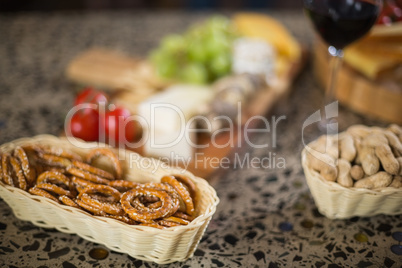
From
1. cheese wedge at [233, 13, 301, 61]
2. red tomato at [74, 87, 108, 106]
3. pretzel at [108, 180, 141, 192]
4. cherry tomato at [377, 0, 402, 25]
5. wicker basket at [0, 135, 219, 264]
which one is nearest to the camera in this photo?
wicker basket at [0, 135, 219, 264]

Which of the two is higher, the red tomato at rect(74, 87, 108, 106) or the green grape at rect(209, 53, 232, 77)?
the green grape at rect(209, 53, 232, 77)

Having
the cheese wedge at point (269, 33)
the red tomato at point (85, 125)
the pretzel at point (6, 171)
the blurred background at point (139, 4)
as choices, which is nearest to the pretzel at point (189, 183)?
the pretzel at point (6, 171)

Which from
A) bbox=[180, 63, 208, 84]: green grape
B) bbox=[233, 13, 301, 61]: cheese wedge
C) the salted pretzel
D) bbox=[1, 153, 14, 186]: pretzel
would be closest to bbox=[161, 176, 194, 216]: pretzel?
the salted pretzel

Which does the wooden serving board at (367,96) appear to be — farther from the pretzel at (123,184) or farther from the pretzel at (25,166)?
the pretzel at (25,166)

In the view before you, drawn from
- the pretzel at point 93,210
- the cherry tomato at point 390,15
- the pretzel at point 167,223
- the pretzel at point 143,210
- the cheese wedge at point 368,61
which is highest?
the cherry tomato at point 390,15

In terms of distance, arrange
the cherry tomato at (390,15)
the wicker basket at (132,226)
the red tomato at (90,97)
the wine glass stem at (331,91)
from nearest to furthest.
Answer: the wicker basket at (132,226)
the wine glass stem at (331,91)
the red tomato at (90,97)
the cherry tomato at (390,15)

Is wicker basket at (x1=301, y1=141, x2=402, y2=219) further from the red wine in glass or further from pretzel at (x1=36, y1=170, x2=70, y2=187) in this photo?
pretzel at (x1=36, y1=170, x2=70, y2=187)

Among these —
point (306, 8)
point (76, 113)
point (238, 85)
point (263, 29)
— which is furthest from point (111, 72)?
point (306, 8)
